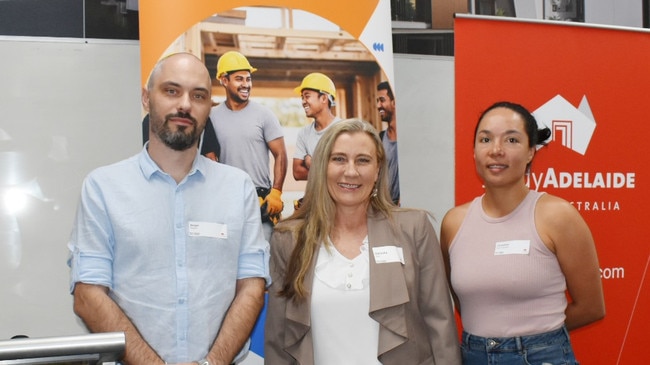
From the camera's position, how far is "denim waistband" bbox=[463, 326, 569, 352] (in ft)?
7.13

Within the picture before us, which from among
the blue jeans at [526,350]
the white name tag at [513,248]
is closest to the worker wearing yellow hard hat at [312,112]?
the white name tag at [513,248]

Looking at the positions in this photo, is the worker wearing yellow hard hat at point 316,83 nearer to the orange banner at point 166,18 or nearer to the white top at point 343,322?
the orange banner at point 166,18

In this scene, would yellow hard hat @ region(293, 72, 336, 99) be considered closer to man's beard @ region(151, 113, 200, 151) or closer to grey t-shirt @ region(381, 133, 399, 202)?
grey t-shirt @ region(381, 133, 399, 202)

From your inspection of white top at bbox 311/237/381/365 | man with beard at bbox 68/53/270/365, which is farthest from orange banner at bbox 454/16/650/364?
man with beard at bbox 68/53/270/365

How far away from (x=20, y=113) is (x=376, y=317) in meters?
1.92

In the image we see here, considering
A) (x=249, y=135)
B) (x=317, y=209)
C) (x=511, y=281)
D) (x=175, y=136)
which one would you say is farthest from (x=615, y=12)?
(x=175, y=136)

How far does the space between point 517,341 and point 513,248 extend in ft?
1.06

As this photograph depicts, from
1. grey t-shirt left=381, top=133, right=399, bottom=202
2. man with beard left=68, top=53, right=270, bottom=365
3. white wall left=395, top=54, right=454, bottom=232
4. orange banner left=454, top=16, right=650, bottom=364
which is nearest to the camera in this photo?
man with beard left=68, top=53, right=270, bottom=365

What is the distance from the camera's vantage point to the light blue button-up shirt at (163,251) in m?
1.95

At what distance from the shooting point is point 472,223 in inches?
94.0

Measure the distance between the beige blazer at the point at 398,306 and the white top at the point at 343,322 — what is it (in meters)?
0.03

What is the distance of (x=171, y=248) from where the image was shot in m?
2.00

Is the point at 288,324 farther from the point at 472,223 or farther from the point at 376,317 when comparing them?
the point at 472,223

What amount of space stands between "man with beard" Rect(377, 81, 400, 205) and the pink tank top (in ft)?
1.89
